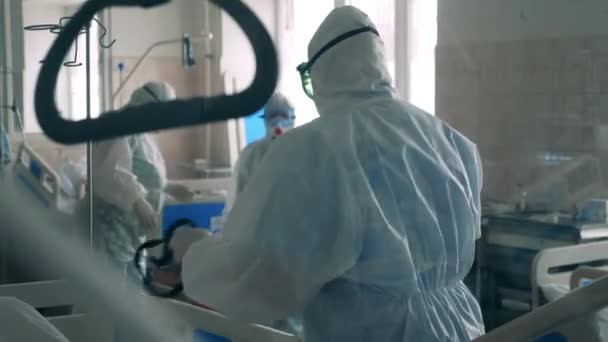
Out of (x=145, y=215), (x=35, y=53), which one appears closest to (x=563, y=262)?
(x=145, y=215)

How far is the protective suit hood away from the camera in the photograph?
821mm

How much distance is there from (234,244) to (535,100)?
4.27ft

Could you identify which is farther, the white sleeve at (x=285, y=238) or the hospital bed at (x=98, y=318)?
the white sleeve at (x=285, y=238)

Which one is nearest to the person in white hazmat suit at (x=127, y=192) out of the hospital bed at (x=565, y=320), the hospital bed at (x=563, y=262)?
the hospital bed at (x=565, y=320)

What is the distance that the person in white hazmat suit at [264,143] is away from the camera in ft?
2.11

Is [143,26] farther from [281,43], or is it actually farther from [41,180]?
[41,180]

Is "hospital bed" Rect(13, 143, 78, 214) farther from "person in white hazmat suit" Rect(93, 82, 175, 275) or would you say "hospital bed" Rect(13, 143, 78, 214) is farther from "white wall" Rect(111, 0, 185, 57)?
"white wall" Rect(111, 0, 185, 57)

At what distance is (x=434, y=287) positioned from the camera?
90 centimetres

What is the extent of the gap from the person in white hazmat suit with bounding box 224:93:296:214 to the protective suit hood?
7cm

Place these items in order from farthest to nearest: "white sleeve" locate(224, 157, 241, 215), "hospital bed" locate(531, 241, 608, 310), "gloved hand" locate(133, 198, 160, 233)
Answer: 1. "hospital bed" locate(531, 241, 608, 310)
2. "white sleeve" locate(224, 157, 241, 215)
3. "gloved hand" locate(133, 198, 160, 233)

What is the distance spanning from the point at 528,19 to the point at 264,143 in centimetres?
103

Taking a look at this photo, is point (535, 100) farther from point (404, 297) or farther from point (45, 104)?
point (45, 104)

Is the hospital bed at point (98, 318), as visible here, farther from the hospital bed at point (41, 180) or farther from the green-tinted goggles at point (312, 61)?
the green-tinted goggles at point (312, 61)

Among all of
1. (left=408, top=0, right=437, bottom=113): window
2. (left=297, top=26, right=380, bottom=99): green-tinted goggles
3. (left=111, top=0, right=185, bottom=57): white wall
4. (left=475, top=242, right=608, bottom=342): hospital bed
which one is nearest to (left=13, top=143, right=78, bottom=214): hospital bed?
(left=111, top=0, right=185, bottom=57): white wall
